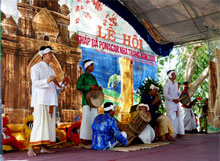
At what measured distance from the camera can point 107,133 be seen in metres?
4.16

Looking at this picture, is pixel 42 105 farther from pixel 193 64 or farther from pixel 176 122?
pixel 193 64

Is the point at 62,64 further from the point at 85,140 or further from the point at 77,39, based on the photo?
the point at 85,140

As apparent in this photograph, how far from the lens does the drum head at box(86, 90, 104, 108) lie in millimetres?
4782

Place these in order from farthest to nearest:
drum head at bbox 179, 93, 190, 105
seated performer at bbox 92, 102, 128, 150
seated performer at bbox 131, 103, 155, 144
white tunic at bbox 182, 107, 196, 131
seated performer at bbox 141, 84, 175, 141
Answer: white tunic at bbox 182, 107, 196, 131
drum head at bbox 179, 93, 190, 105
seated performer at bbox 141, 84, 175, 141
seated performer at bbox 131, 103, 155, 144
seated performer at bbox 92, 102, 128, 150

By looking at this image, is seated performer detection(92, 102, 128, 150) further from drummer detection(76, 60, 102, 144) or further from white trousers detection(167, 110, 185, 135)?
white trousers detection(167, 110, 185, 135)

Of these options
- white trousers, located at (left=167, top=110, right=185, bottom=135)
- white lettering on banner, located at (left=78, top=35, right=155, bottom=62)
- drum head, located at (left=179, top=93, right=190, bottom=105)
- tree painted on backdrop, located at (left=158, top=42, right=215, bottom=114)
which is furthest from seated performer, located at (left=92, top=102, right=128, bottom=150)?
tree painted on backdrop, located at (left=158, top=42, right=215, bottom=114)

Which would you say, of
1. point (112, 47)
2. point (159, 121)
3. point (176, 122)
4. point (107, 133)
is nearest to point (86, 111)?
point (107, 133)

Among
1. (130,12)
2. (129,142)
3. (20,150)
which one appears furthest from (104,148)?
(130,12)

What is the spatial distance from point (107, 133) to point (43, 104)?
1.05 m

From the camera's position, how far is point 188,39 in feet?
26.3

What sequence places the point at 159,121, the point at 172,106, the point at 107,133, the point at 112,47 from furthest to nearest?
the point at 112,47 < the point at 172,106 < the point at 159,121 < the point at 107,133

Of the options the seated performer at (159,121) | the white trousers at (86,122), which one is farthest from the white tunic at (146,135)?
the white trousers at (86,122)

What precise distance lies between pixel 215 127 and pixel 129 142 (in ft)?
12.1

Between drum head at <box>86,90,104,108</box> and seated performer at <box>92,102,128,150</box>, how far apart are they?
57 centimetres
